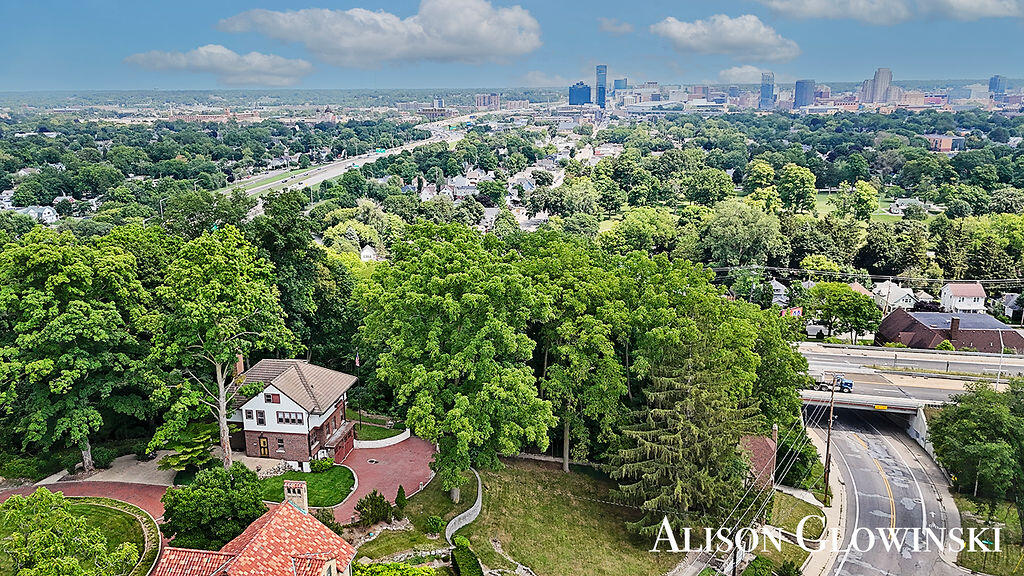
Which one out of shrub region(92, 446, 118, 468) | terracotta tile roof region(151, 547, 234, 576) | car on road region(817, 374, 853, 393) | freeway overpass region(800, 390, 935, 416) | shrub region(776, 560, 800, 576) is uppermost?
terracotta tile roof region(151, 547, 234, 576)

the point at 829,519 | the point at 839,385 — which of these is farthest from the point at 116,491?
the point at 839,385

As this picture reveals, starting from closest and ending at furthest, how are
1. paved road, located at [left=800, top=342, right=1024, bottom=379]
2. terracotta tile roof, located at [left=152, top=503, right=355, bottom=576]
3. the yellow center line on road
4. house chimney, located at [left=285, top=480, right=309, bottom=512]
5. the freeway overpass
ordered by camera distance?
terracotta tile roof, located at [left=152, top=503, right=355, bottom=576], house chimney, located at [left=285, top=480, right=309, bottom=512], the yellow center line on road, the freeway overpass, paved road, located at [left=800, top=342, right=1024, bottom=379]

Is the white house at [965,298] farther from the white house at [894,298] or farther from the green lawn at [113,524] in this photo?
the green lawn at [113,524]

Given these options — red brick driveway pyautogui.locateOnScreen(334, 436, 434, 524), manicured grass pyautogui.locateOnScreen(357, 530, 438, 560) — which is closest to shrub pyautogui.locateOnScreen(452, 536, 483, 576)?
manicured grass pyautogui.locateOnScreen(357, 530, 438, 560)

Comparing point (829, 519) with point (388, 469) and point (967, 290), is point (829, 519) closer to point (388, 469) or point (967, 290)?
point (388, 469)

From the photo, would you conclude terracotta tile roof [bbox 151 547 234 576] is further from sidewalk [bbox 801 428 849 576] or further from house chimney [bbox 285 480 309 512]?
sidewalk [bbox 801 428 849 576]

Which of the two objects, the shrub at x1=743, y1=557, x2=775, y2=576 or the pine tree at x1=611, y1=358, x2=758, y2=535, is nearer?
the shrub at x1=743, y1=557, x2=775, y2=576

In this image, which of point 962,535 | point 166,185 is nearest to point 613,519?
point 962,535
